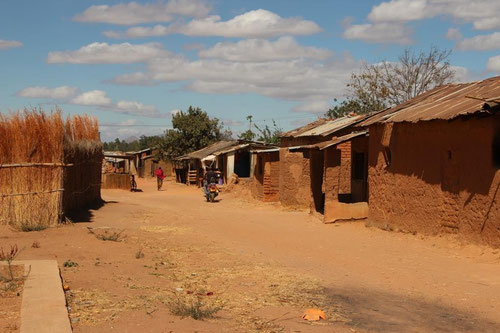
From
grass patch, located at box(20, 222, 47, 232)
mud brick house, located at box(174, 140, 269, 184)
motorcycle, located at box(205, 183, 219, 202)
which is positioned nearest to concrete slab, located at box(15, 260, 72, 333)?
grass patch, located at box(20, 222, 47, 232)

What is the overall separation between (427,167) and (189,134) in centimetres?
4268

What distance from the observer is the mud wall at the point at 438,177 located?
37.8 ft

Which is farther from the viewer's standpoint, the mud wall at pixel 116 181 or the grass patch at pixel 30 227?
the mud wall at pixel 116 181

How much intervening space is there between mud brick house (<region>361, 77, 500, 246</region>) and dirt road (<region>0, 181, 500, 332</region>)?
0.49m

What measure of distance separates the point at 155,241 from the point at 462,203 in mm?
6577

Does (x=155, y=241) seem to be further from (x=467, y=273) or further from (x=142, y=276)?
(x=467, y=273)

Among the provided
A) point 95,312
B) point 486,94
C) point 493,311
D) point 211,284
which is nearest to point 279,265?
point 211,284

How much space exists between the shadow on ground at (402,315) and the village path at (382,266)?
0.04 ft

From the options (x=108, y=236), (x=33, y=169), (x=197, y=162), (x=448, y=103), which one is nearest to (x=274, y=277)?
(x=108, y=236)

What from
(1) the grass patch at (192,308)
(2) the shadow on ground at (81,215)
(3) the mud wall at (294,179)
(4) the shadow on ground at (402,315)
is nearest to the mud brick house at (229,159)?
(3) the mud wall at (294,179)

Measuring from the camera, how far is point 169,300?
289 inches

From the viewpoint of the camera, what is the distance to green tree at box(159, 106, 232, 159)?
54781 mm

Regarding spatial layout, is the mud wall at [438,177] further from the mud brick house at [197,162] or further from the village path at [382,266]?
the mud brick house at [197,162]

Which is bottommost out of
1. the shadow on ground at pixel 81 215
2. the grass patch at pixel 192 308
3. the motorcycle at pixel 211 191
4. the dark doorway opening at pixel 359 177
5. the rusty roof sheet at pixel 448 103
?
the grass patch at pixel 192 308
